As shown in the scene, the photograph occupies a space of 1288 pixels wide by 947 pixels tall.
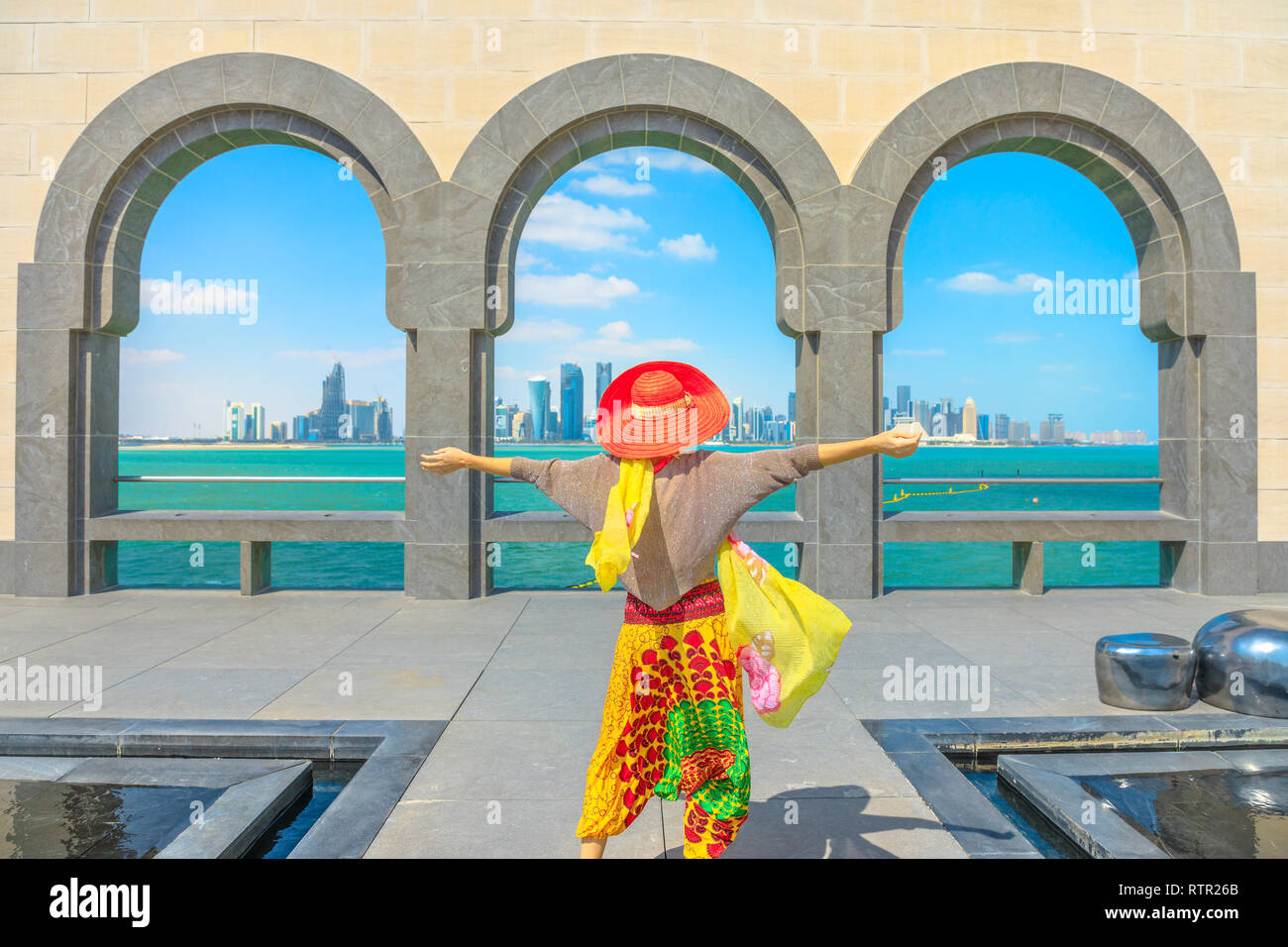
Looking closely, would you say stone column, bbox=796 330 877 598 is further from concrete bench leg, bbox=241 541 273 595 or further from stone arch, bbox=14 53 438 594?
concrete bench leg, bbox=241 541 273 595

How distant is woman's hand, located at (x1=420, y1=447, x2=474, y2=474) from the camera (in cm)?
328

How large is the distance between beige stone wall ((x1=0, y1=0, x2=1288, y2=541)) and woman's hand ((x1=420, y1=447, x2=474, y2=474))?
6.36m

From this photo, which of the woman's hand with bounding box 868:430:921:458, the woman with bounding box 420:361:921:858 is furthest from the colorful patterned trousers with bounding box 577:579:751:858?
the woman's hand with bounding box 868:430:921:458

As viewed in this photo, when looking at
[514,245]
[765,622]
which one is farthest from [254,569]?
[765,622]

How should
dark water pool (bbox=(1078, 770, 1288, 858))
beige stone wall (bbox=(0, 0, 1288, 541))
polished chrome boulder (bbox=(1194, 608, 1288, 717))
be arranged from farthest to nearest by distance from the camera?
beige stone wall (bbox=(0, 0, 1288, 541)) < polished chrome boulder (bbox=(1194, 608, 1288, 717)) < dark water pool (bbox=(1078, 770, 1288, 858))

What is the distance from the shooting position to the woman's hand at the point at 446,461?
129 inches

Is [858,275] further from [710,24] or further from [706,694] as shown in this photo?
[706,694]

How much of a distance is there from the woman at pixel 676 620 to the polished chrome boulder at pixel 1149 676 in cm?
334

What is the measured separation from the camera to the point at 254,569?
8820 mm

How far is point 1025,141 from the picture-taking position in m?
8.98

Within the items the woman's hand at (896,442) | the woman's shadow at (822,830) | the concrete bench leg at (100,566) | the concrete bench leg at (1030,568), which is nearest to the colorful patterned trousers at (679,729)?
the woman's shadow at (822,830)

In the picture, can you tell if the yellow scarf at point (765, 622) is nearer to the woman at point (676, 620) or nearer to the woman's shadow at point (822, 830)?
the woman at point (676, 620)
